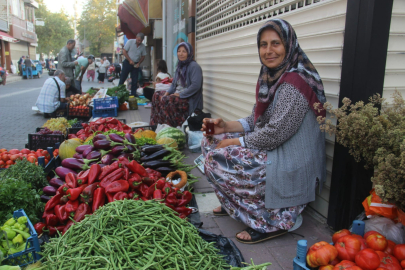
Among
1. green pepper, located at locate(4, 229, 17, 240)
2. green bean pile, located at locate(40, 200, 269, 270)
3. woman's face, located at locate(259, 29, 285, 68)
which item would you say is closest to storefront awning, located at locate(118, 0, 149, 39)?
woman's face, located at locate(259, 29, 285, 68)

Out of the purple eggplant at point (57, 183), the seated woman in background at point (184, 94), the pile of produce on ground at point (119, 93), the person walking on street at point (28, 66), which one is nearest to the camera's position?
the purple eggplant at point (57, 183)

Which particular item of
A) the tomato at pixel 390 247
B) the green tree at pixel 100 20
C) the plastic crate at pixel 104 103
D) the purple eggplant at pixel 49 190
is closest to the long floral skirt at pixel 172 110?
the plastic crate at pixel 104 103

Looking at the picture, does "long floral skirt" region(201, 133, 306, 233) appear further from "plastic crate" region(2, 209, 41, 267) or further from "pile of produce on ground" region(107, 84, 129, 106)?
"pile of produce on ground" region(107, 84, 129, 106)

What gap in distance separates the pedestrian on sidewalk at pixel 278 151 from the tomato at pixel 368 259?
870 millimetres

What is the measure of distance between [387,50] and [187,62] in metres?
4.41

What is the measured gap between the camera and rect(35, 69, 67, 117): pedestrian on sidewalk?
825cm

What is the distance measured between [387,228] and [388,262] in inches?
17.6

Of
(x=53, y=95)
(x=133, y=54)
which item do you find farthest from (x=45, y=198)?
(x=133, y=54)

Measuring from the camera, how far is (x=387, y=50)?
2.42 metres

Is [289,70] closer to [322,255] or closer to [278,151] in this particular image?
[278,151]

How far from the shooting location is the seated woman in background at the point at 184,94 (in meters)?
6.28

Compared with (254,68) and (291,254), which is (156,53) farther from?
(291,254)

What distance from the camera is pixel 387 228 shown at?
2.18m

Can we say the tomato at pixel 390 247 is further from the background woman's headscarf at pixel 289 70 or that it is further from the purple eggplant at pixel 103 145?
the purple eggplant at pixel 103 145
